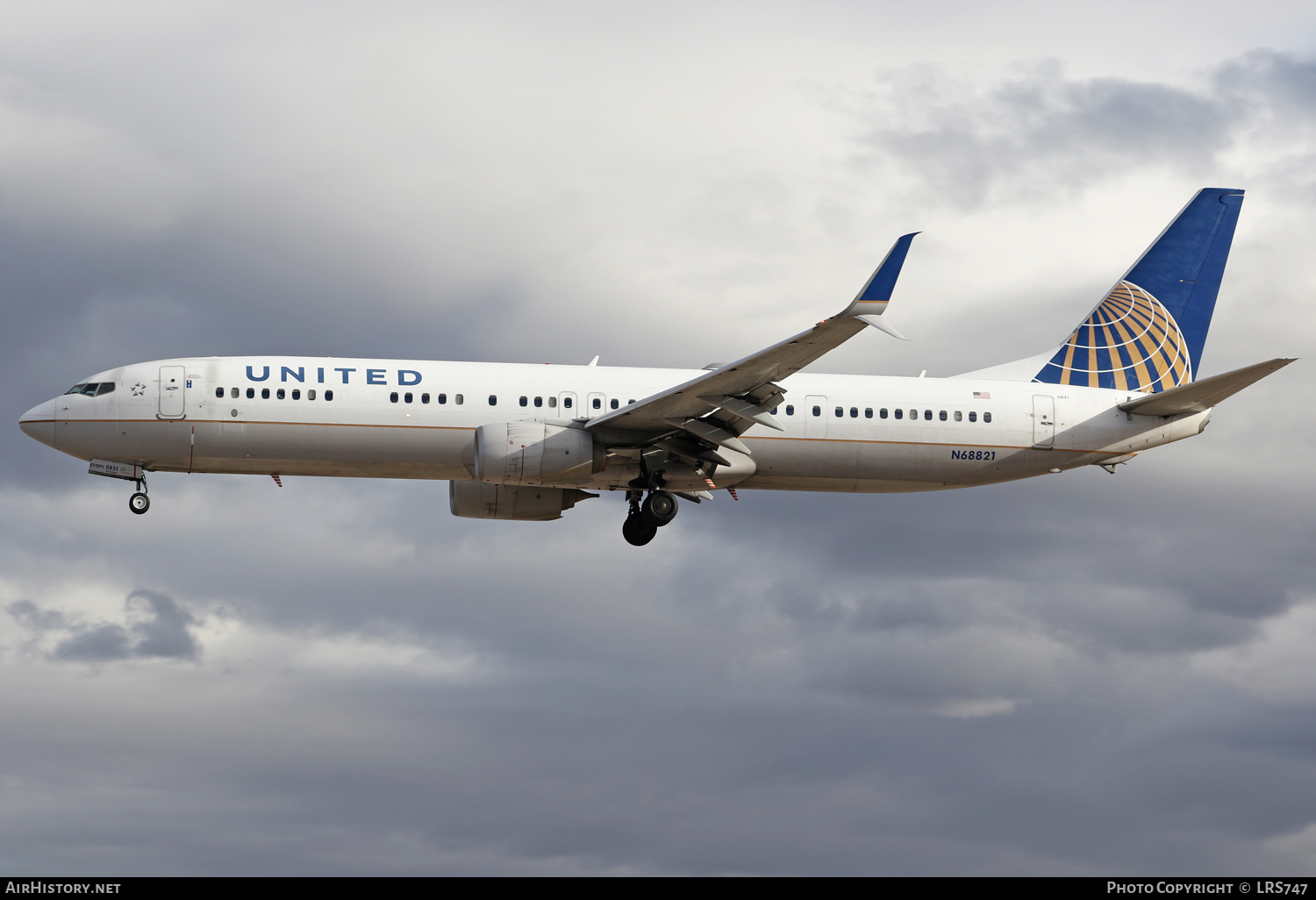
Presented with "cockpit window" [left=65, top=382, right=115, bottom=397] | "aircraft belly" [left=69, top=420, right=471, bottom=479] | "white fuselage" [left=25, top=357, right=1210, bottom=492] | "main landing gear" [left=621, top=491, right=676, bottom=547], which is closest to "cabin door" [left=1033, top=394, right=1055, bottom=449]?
"white fuselage" [left=25, top=357, right=1210, bottom=492]

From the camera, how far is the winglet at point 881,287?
26.6 meters

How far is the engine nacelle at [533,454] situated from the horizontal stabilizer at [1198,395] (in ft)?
49.0

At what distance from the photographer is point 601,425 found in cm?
3269

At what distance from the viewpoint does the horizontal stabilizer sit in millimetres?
32219

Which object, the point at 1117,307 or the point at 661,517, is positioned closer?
the point at 661,517

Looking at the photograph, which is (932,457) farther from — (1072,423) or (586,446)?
(586,446)

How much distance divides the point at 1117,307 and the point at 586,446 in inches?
738

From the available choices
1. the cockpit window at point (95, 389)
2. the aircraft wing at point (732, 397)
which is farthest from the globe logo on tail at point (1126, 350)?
the cockpit window at point (95, 389)

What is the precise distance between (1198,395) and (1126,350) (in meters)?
5.72

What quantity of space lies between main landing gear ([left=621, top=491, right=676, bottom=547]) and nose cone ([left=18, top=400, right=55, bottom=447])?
14.5m

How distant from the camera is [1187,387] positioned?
34.5m

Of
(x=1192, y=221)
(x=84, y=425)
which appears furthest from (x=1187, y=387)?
(x=84, y=425)

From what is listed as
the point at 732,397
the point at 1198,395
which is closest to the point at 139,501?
the point at 732,397

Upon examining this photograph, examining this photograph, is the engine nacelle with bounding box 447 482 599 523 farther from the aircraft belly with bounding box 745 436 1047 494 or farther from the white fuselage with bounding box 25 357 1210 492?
the aircraft belly with bounding box 745 436 1047 494
